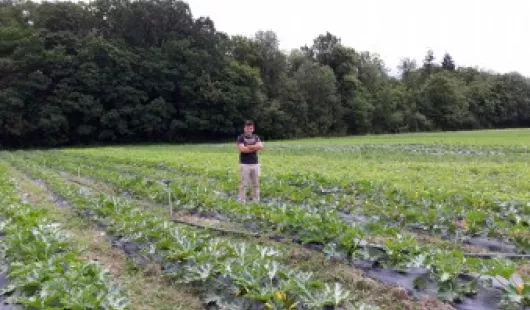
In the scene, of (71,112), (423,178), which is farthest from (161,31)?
(423,178)

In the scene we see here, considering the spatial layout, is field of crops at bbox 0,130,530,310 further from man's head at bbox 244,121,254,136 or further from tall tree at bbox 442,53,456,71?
tall tree at bbox 442,53,456,71

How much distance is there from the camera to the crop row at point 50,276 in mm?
4430

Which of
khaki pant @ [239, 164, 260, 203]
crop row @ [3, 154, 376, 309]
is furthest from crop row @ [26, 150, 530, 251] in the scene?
crop row @ [3, 154, 376, 309]

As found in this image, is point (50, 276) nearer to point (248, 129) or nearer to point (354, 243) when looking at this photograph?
point (354, 243)

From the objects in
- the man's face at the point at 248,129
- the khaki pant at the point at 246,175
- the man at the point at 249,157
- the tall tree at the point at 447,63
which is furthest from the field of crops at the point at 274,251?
the tall tree at the point at 447,63

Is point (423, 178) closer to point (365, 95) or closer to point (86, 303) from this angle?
point (86, 303)

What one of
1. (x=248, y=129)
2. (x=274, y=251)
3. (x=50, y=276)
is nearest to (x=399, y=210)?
(x=248, y=129)

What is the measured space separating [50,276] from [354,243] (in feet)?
12.3

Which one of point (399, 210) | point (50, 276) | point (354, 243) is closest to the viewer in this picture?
point (50, 276)

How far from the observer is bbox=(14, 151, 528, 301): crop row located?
5.05 m

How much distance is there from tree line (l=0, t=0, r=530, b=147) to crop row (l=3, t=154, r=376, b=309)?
4170 centimetres

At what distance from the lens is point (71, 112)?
47188mm

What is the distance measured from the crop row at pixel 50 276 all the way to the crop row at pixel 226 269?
88cm

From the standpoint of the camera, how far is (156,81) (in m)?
51.8
